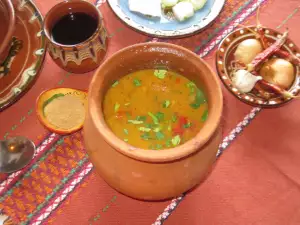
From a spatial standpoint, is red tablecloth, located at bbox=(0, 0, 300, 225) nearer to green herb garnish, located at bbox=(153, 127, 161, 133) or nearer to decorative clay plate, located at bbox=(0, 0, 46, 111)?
decorative clay plate, located at bbox=(0, 0, 46, 111)

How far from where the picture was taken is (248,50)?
2.71ft

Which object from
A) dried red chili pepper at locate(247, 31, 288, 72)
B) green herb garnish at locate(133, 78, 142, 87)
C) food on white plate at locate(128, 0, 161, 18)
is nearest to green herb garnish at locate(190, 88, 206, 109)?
green herb garnish at locate(133, 78, 142, 87)

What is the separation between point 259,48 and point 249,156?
9.6 inches

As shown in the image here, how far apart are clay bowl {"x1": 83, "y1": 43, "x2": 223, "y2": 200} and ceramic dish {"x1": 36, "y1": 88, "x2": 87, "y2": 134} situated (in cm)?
14

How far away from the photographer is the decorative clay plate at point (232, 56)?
2.56ft

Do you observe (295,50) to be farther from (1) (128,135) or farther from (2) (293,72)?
(1) (128,135)

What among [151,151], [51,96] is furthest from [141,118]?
[51,96]

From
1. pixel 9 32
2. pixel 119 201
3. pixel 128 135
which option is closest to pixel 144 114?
pixel 128 135

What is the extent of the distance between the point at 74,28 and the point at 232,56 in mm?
357

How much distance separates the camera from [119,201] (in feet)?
2.40

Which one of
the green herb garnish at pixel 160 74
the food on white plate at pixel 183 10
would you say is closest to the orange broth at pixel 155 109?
the green herb garnish at pixel 160 74

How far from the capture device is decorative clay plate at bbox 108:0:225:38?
33.8 inches

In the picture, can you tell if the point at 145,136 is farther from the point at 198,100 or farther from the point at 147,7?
the point at 147,7

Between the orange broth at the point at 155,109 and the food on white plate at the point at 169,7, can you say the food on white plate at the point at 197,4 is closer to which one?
the food on white plate at the point at 169,7
